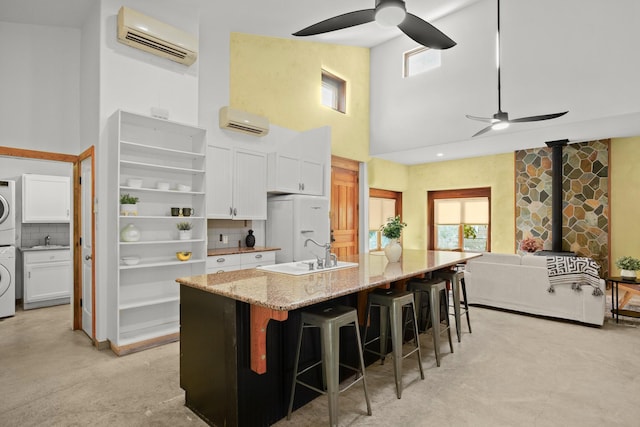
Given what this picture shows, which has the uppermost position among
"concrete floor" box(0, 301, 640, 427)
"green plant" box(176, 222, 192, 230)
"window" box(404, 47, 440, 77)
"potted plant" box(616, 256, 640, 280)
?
"window" box(404, 47, 440, 77)

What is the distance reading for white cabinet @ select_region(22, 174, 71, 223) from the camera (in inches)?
200

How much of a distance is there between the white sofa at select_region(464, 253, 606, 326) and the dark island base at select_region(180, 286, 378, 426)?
10.5ft

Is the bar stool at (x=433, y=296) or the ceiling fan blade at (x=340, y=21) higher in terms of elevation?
the ceiling fan blade at (x=340, y=21)

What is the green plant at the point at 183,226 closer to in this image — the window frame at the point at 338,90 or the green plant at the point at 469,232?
the window frame at the point at 338,90

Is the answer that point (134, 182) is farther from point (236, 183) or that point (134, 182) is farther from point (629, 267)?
point (629, 267)

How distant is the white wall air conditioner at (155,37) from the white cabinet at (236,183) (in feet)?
3.44

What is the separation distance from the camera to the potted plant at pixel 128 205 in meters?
3.36

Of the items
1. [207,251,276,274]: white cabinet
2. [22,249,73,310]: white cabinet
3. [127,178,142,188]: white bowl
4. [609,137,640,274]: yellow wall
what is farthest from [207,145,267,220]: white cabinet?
[609,137,640,274]: yellow wall

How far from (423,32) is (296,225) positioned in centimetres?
278

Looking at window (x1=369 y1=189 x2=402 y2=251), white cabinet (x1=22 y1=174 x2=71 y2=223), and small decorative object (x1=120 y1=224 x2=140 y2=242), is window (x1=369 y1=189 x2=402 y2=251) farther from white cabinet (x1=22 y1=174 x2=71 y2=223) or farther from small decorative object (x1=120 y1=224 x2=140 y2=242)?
white cabinet (x1=22 y1=174 x2=71 y2=223)

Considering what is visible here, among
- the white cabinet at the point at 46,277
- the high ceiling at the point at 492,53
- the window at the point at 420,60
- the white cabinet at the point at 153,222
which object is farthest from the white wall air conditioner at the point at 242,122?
the window at the point at 420,60

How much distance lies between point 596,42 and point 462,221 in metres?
4.03

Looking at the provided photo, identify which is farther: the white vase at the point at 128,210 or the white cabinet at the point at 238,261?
the white cabinet at the point at 238,261

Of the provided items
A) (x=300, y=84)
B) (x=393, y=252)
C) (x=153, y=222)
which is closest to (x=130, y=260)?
(x=153, y=222)
